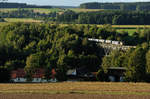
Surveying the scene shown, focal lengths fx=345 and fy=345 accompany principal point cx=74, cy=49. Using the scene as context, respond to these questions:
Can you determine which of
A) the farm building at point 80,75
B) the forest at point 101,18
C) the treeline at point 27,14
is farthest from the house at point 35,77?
the treeline at point 27,14

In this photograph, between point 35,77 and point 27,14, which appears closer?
point 35,77

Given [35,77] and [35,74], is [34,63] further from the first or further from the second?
[35,77]

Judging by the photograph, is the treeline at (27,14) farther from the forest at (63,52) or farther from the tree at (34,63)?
the tree at (34,63)

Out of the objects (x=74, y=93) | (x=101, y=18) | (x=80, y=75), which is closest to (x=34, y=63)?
(x=80, y=75)

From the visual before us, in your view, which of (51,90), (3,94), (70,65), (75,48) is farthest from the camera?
(75,48)

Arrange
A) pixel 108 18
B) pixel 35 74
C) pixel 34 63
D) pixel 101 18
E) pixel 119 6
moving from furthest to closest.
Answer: pixel 119 6 → pixel 108 18 → pixel 101 18 → pixel 34 63 → pixel 35 74

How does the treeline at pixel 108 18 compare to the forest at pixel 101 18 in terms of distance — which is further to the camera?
the treeline at pixel 108 18

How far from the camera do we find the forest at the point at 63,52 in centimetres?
3603

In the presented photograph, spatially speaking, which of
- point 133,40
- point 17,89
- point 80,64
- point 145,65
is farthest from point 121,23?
point 17,89

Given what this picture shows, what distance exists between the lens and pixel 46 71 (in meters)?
Result: 36.2

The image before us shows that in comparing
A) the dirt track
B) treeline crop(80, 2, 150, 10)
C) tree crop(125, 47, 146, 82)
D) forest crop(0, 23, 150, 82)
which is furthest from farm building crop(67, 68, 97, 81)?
treeline crop(80, 2, 150, 10)

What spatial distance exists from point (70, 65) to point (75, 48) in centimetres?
1339

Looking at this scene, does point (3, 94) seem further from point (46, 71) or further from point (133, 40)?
point (133, 40)

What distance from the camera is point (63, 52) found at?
5066 cm
